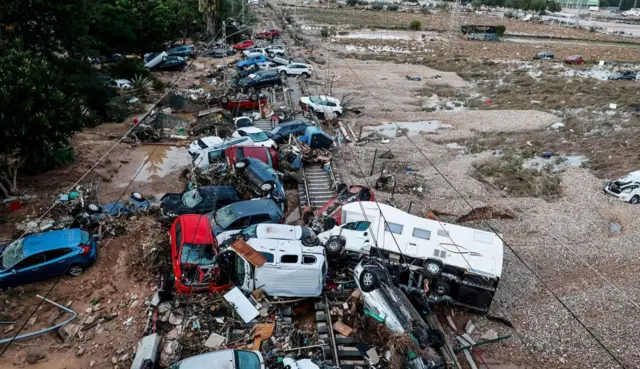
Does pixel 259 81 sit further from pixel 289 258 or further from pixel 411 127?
pixel 289 258

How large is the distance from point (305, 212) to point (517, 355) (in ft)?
27.8

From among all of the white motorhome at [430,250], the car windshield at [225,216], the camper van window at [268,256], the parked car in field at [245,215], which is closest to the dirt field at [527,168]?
the white motorhome at [430,250]

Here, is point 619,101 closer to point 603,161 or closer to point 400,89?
point 603,161

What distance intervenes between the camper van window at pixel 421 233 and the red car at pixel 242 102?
1866 centimetres

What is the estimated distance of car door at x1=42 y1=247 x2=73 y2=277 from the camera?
41.6ft

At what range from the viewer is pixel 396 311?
11.0 metres

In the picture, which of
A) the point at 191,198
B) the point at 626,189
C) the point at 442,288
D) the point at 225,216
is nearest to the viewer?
the point at 442,288

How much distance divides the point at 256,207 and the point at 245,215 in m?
0.63

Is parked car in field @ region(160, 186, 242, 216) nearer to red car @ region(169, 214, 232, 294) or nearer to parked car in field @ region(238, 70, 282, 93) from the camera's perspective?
red car @ region(169, 214, 232, 294)

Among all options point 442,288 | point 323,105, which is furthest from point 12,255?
point 323,105

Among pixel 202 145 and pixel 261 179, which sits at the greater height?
pixel 202 145

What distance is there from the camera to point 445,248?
1298 cm

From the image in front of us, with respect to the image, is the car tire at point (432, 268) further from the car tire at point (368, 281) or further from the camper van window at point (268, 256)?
the camper van window at point (268, 256)

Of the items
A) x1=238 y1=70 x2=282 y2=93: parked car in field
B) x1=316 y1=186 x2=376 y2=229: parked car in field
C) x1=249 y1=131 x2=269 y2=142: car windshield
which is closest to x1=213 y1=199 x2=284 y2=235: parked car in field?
x1=316 y1=186 x2=376 y2=229: parked car in field
